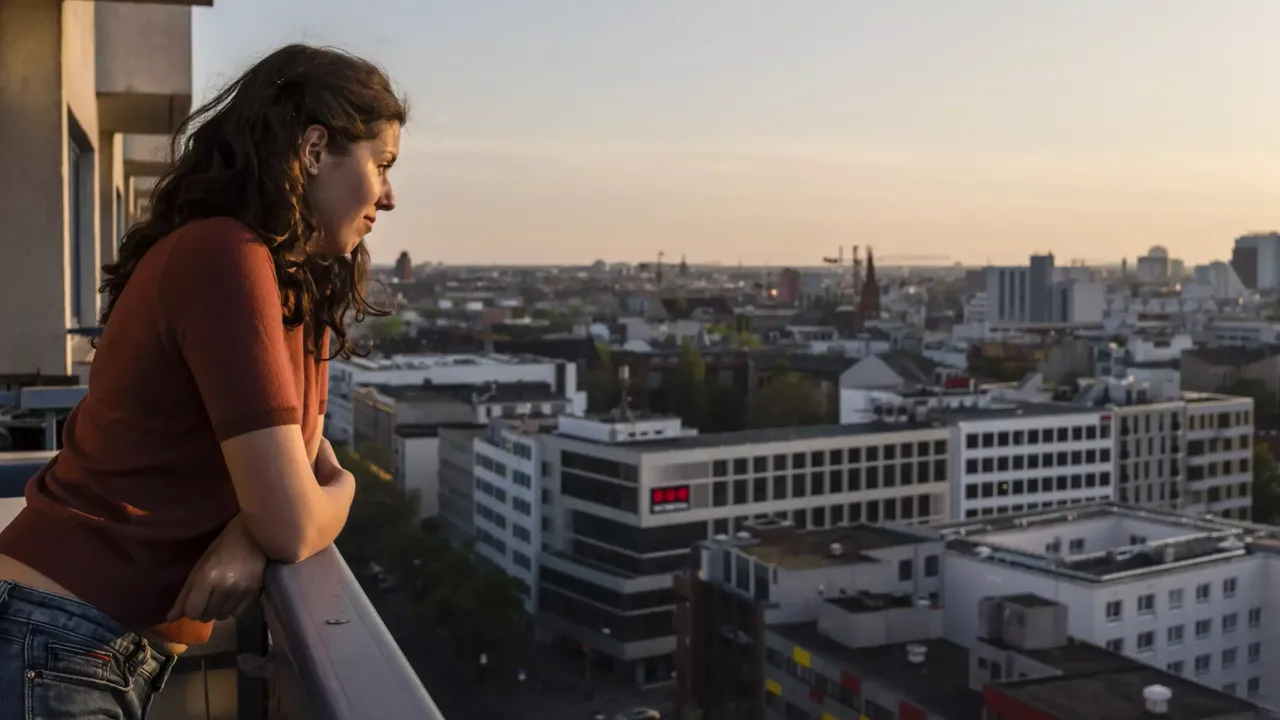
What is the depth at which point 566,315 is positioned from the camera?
56.0m

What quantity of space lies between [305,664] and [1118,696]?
8.40 metres

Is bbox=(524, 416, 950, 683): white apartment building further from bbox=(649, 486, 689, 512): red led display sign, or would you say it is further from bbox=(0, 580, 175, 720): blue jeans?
bbox=(0, 580, 175, 720): blue jeans

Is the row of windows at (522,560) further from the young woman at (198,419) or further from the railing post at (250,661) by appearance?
the young woman at (198,419)

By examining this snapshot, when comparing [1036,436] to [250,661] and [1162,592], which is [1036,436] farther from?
[250,661]

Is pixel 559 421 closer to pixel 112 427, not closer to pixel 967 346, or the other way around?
pixel 112 427

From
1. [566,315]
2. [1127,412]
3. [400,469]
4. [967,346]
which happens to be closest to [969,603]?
[1127,412]

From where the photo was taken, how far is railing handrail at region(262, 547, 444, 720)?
615 mm

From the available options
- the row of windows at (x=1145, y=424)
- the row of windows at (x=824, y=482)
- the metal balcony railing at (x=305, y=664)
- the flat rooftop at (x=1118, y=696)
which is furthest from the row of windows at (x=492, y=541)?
the metal balcony railing at (x=305, y=664)

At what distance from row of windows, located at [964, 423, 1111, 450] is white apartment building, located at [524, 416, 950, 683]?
585mm

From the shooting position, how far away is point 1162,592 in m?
11.3

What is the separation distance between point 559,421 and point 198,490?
1629cm

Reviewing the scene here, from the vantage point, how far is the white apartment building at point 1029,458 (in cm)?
1817

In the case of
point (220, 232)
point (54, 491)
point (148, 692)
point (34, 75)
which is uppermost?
point (34, 75)

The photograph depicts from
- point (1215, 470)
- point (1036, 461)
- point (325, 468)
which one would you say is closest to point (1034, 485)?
point (1036, 461)
